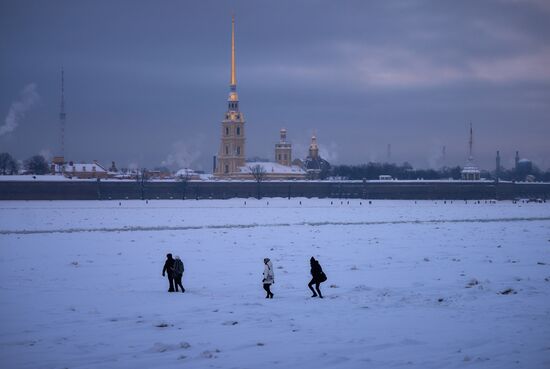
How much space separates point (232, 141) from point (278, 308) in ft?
475

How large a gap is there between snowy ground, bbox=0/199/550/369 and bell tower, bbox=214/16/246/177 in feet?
424

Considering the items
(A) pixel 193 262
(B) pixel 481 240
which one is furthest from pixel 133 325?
(B) pixel 481 240

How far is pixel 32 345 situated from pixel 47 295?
4.73m

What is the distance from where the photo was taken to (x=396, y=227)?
40594 mm

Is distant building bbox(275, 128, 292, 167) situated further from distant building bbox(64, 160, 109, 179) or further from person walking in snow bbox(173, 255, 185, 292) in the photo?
person walking in snow bbox(173, 255, 185, 292)

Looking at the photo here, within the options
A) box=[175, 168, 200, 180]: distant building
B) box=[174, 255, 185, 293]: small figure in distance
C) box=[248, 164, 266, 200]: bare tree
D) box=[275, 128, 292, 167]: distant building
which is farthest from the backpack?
box=[275, 128, 292, 167]: distant building

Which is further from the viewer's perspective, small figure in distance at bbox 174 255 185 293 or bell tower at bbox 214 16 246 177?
bell tower at bbox 214 16 246 177

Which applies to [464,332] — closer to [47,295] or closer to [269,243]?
[47,295]

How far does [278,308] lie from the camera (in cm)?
1552

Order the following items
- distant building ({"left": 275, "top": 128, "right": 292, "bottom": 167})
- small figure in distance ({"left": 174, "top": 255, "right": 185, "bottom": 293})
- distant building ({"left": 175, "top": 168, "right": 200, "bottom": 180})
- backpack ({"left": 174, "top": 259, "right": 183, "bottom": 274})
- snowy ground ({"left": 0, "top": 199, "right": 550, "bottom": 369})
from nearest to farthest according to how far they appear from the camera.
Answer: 1. snowy ground ({"left": 0, "top": 199, "right": 550, "bottom": 369})
2. small figure in distance ({"left": 174, "top": 255, "right": 185, "bottom": 293})
3. backpack ({"left": 174, "top": 259, "right": 183, "bottom": 274})
4. distant building ({"left": 175, "top": 168, "right": 200, "bottom": 180})
5. distant building ({"left": 275, "top": 128, "right": 292, "bottom": 167})

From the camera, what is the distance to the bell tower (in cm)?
15788

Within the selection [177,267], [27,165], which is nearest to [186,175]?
[27,165]

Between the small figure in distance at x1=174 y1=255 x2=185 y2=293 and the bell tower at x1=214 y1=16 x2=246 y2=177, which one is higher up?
the bell tower at x1=214 y1=16 x2=246 y2=177

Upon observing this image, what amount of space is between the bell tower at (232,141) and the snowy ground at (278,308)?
12920cm
